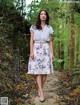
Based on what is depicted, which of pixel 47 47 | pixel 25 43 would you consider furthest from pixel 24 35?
pixel 47 47

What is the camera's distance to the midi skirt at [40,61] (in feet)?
27.8

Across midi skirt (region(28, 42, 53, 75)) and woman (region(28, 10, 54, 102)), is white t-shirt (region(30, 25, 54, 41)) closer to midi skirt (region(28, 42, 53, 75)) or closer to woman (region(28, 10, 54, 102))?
woman (region(28, 10, 54, 102))

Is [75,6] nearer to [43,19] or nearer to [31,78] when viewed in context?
[31,78]

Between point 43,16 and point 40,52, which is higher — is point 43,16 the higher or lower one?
the higher one

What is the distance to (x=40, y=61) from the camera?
848cm

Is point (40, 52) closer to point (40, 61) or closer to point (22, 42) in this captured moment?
point (40, 61)

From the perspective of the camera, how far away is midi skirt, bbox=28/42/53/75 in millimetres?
8469

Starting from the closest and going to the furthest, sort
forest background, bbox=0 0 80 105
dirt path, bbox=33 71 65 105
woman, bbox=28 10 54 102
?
dirt path, bbox=33 71 65 105 < woman, bbox=28 10 54 102 < forest background, bbox=0 0 80 105

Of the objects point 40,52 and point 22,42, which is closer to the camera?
point 40,52

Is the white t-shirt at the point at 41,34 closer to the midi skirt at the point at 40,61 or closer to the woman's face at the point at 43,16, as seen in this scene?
the midi skirt at the point at 40,61

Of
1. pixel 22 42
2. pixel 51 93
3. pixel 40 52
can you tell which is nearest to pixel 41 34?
pixel 40 52

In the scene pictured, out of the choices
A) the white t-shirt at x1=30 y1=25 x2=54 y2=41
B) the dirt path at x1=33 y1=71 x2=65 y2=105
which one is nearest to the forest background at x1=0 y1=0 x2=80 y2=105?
the dirt path at x1=33 y1=71 x2=65 y2=105

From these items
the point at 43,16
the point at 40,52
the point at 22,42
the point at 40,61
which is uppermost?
the point at 43,16

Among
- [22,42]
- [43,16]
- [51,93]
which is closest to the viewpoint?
[43,16]
